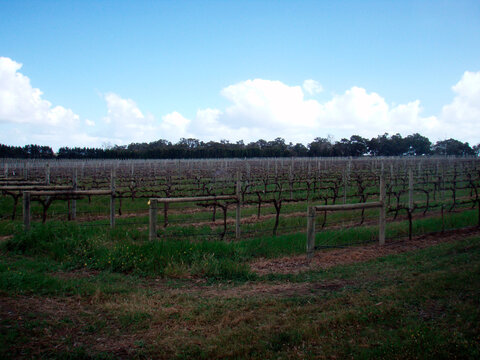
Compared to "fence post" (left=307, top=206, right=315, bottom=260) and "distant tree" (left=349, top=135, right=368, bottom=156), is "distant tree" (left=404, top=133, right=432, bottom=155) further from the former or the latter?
"fence post" (left=307, top=206, right=315, bottom=260)

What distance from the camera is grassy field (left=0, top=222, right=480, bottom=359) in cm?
378

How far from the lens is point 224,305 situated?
16.4ft

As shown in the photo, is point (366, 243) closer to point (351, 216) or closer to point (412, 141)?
point (351, 216)

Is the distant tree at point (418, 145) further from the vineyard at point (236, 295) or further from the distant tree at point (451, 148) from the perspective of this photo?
the vineyard at point (236, 295)

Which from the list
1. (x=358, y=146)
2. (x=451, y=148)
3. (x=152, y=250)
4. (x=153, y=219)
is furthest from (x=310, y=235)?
(x=451, y=148)

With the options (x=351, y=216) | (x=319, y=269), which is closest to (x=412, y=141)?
(x=351, y=216)

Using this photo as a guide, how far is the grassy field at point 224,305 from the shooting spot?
378 centimetres

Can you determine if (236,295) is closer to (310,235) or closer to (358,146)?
(310,235)

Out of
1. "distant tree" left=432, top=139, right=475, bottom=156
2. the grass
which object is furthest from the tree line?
the grass

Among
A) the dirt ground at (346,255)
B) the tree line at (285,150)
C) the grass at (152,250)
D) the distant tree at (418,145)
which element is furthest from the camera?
the distant tree at (418,145)

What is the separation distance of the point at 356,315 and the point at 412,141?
333 feet

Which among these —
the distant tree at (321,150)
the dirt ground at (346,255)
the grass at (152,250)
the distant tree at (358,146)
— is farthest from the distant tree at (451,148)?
the grass at (152,250)

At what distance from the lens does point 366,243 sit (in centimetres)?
938

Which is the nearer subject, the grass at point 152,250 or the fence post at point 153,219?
the grass at point 152,250
